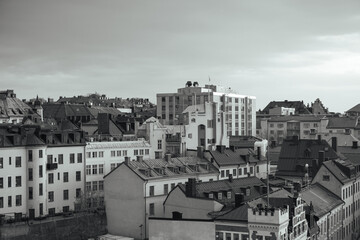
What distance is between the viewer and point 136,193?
69188mm

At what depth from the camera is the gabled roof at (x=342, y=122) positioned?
149m

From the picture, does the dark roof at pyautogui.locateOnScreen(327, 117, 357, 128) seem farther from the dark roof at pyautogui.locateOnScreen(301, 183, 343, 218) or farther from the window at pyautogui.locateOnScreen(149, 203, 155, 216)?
the window at pyautogui.locateOnScreen(149, 203, 155, 216)

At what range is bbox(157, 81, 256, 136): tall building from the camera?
142 metres

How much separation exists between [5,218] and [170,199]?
20.5 meters

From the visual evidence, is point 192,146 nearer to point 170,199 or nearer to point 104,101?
point 170,199

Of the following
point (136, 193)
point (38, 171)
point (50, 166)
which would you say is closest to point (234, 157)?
point (136, 193)

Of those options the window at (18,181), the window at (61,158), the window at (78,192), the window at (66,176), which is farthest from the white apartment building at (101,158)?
the window at (18,181)

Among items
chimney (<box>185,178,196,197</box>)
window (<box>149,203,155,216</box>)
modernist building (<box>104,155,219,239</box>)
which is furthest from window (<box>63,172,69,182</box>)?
chimney (<box>185,178,196,197</box>)

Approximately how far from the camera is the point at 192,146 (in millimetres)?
102625

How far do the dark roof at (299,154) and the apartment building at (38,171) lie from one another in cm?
2877

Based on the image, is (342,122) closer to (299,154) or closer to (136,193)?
(299,154)

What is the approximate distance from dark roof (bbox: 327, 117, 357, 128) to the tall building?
73.2 feet

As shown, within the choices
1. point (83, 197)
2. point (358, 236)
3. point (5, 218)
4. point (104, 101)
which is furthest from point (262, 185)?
point (104, 101)

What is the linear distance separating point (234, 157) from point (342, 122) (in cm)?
7557
